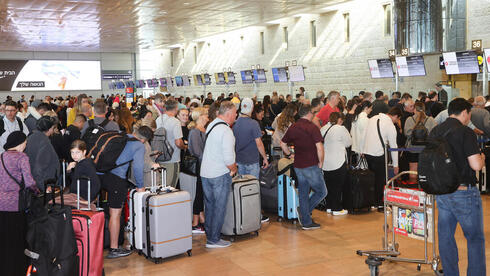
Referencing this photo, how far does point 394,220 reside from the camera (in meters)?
4.97

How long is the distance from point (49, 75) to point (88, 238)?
36360 mm

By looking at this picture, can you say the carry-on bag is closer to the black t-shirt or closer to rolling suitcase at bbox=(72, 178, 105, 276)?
rolling suitcase at bbox=(72, 178, 105, 276)

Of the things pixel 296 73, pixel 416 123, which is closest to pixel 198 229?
pixel 416 123

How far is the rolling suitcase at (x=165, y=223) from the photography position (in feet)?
17.2

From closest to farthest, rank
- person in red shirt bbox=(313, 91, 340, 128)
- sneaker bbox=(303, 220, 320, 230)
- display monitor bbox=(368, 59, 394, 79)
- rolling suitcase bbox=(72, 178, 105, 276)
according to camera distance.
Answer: rolling suitcase bbox=(72, 178, 105, 276) → sneaker bbox=(303, 220, 320, 230) → person in red shirt bbox=(313, 91, 340, 128) → display monitor bbox=(368, 59, 394, 79)

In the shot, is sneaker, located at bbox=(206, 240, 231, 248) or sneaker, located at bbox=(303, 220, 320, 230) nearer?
sneaker, located at bbox=(206, 240, 231, 248)

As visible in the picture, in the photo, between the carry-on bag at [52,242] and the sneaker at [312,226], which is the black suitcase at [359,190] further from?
the carry-on bag at [52,242]

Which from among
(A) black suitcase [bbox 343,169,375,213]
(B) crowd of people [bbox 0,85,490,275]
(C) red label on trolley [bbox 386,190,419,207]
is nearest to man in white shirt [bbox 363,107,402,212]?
(B) crowd of people [bbox 0,85,490,275]

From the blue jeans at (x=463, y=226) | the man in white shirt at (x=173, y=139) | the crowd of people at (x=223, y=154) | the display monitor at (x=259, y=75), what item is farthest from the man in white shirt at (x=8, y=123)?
the display monitor at (x=259, y=75)

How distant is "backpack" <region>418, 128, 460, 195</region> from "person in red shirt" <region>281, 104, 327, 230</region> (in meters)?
2.39

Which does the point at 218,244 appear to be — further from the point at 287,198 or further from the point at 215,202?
the point at 287,198

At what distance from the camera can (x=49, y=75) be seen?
3753cm

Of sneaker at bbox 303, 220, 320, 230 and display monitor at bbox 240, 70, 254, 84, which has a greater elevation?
display monitor at bbox 240, 70, 254, 84

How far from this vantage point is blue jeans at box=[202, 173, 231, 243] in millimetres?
5770
